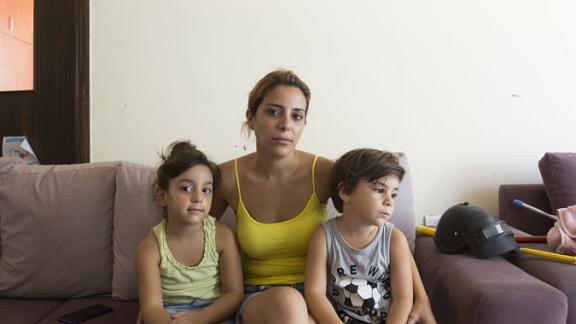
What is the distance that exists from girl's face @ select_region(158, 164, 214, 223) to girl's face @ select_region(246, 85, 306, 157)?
20 centimetres

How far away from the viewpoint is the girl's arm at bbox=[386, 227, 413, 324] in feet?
3.47

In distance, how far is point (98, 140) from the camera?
1.81 metres

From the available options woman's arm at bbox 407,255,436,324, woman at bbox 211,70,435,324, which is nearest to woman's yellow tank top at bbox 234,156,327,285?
woman at bbox 211,70,435,324

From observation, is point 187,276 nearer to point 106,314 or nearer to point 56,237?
point 106,314

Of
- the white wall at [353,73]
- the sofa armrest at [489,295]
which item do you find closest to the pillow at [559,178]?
the white wall at [353,73]

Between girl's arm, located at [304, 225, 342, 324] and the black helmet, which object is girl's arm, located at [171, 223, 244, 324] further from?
the black helmet

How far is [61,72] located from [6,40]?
346mm

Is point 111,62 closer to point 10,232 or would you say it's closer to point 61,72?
point 61,72

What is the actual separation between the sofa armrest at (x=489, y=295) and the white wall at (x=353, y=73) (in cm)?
70

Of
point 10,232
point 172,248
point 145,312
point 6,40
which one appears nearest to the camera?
point 145,312

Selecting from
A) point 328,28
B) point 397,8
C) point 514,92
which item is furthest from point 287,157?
point 514,92

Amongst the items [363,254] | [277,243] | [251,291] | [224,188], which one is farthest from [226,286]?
[363,254]

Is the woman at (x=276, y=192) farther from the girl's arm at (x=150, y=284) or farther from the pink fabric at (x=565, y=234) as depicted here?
the pink fabric at (x=565, y=234)

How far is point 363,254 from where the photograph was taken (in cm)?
113
